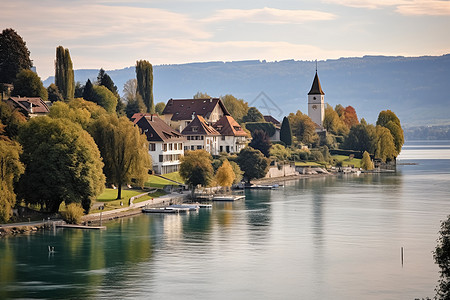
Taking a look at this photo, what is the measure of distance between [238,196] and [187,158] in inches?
309

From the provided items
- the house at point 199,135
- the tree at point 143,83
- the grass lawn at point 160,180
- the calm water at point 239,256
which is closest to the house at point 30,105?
the grass lawn at point 160,180

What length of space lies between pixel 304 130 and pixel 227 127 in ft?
120

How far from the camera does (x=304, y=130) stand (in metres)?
155

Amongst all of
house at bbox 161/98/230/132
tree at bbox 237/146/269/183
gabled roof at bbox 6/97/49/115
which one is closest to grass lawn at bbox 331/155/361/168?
house at bbox 161/98/230/132

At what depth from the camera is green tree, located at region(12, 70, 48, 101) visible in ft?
324

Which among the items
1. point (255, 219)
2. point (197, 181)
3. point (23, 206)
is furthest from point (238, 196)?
point (23, 206)

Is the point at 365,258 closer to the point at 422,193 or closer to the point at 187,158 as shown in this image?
the point at 187,158

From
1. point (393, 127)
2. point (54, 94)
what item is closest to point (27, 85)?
point (54, 94)

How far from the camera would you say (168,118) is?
417 feet

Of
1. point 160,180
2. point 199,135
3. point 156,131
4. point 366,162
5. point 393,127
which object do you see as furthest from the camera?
point 393,127

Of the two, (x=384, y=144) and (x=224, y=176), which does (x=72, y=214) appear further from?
(x=384, y=144)

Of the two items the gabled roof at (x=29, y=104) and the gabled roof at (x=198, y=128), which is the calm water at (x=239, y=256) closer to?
the gabled roof at (x=29, y=104)

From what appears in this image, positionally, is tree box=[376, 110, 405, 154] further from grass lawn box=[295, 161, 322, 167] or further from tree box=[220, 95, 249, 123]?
tree box=[220, 95, 249, 123]

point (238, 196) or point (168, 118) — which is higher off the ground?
point (168, 118)
